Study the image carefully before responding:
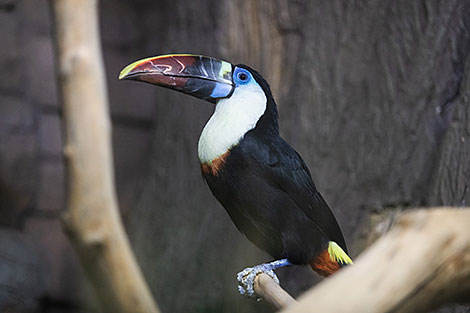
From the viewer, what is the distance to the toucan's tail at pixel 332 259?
148 centimetres

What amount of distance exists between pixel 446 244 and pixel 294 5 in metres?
1.58

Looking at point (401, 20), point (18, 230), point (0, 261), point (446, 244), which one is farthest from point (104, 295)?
point (18, 230)

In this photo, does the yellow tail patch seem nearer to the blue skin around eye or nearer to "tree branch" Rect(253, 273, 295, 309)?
"tree branch" Rect(253, 273, 295, 309)

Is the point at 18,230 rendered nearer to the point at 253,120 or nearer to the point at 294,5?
the point at 294,5

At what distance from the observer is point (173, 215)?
2699 millimetres

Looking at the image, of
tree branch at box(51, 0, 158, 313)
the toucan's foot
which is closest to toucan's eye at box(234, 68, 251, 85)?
the toucan's foot

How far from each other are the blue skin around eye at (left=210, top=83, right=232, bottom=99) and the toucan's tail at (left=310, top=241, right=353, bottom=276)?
1.47 ft

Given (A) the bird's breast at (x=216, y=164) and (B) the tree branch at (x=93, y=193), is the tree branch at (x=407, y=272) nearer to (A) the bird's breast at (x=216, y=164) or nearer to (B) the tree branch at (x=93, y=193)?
(B) the tree branch at (x=93, y=193)

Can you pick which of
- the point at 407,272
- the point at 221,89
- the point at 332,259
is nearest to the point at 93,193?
the point at 407,272

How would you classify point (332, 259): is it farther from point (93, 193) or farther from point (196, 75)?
point (93, 193)

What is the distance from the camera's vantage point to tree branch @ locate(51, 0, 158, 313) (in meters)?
0.88

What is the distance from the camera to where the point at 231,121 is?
1425mm

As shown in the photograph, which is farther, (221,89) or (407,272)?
(221,89)

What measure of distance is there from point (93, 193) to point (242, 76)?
672mm
